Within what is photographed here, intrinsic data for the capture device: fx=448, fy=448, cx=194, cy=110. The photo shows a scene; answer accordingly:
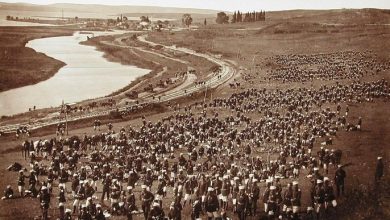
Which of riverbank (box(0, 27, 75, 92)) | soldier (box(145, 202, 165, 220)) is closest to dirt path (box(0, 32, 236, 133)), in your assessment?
riverbank (box(0, 27, 75, 92))

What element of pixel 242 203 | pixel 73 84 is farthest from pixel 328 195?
pixel 73 84

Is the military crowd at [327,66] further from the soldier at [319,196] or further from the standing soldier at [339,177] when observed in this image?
the soldier at [319,196]

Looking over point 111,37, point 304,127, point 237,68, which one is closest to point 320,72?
point 237,68

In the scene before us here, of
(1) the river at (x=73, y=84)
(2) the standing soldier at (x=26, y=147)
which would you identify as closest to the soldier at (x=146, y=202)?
(2) the standing soldier at (x=26, y=147)

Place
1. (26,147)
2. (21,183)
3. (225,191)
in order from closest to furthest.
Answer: (225,191), (21,183), (26,147)

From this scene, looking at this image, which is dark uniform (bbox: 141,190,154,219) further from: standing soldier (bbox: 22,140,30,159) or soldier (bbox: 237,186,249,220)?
standing soldier (bbox: 22,140,30,159)

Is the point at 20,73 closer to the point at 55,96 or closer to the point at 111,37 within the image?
the point at 55,96

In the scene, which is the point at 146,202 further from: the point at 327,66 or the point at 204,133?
the point at 327,66
